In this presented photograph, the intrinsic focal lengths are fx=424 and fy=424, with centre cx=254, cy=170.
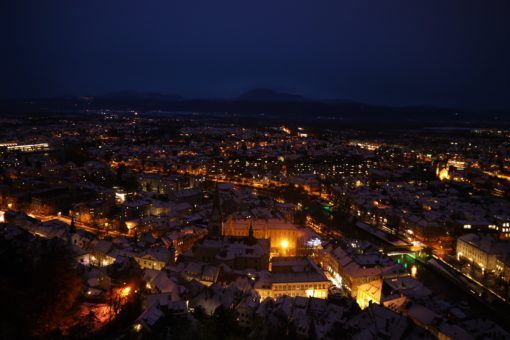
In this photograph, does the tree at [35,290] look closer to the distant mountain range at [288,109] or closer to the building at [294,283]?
the building at [294,283]

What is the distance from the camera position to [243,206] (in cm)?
2481

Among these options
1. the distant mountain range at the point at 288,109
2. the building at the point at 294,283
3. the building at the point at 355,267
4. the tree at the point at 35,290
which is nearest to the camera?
the tree at the point at 35,290

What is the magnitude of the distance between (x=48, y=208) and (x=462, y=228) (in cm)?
2346

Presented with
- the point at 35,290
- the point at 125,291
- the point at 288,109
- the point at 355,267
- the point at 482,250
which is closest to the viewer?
the point at 35,290

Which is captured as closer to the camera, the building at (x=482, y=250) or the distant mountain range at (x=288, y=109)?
the building at (x=482, y=250)

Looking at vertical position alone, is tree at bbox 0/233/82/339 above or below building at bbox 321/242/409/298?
above

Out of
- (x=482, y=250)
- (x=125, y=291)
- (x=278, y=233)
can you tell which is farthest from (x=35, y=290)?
(x=482, y=250)

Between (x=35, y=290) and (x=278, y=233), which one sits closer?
(x=35, y=290)

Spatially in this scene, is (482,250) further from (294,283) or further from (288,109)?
(288,109)

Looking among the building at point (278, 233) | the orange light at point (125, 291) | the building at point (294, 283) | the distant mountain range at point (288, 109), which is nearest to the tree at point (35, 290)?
the orange light at point (125, 291)

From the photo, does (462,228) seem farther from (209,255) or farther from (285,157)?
(285,157)

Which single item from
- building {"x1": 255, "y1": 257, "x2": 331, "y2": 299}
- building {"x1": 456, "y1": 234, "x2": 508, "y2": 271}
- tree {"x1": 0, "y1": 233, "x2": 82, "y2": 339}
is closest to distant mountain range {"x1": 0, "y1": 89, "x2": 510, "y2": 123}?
building {"x1": 456, "y1": 234, "x2": 508, "y2": 271}

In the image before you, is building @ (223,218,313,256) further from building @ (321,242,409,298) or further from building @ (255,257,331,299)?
building @ (255,257,331,299)

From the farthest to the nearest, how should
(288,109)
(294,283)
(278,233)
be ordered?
(288,109) < (278,233) < (294,283)
